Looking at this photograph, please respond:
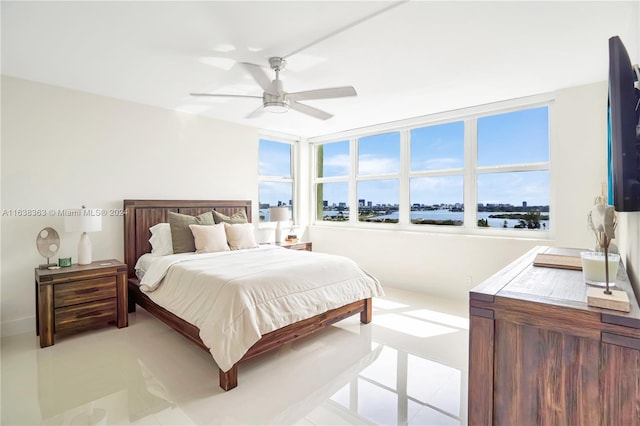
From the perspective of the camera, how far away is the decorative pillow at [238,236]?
156 inches

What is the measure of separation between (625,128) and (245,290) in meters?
2.28

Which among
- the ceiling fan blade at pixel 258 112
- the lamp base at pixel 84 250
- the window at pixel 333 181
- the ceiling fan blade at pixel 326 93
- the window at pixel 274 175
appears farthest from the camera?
the window at pixel 333 181

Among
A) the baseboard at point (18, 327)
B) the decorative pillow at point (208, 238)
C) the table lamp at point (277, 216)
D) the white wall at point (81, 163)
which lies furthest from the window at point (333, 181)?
the baseboard at point (18, 327)

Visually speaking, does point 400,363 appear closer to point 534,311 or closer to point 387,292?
point 534,311

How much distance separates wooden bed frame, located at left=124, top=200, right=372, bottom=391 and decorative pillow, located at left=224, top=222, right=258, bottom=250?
65 cm

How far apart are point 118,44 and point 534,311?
10.5 ft

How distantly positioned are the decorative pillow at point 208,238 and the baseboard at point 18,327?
68.0 inches

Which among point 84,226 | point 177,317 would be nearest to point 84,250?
point 84,226

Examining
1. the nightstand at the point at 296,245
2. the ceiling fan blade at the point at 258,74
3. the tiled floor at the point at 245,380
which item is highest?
the ceiling fan blade at the point at 258,74

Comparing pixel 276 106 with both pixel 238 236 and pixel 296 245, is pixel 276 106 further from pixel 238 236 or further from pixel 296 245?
→ pixel 296 245

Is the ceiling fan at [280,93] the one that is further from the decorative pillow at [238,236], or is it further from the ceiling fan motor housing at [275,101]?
the decorative pillow at [238,236]

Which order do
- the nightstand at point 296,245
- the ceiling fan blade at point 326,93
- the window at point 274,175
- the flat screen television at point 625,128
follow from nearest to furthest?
1. the flat screen television at point 625,128
2. the ceiling fan blade at point 326,93
3. the nightstand at point 296,245
4. the window at point 274,175

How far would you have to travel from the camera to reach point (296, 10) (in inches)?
80.5

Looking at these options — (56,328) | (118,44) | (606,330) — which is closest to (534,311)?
(606,330)
